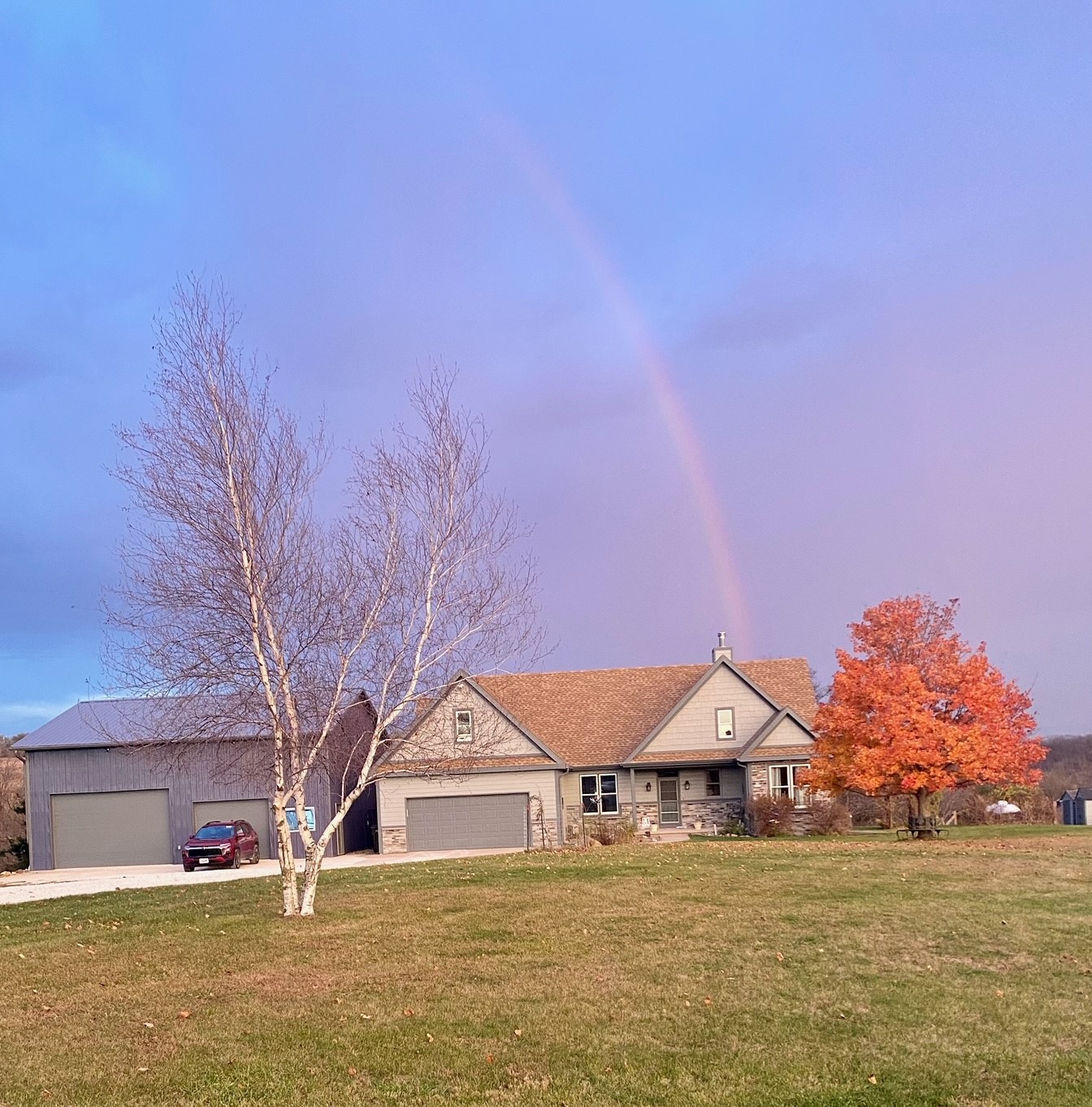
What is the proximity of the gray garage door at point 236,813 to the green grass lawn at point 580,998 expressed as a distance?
21437 millimetres

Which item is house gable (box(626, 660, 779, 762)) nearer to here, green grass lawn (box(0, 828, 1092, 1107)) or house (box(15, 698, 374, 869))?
house (box(15, 698, 374, 869))

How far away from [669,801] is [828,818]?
6.41m

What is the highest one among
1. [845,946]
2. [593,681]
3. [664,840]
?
[593,681]

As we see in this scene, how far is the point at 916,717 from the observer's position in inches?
1036

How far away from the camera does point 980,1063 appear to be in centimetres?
714

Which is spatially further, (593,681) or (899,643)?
(593,681)

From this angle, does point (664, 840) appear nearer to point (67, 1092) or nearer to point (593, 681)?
point (593, 681)

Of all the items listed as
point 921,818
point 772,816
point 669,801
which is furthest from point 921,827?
point 669,801

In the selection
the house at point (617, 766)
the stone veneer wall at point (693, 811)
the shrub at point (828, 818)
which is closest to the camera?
the shrub at point (828, 818)

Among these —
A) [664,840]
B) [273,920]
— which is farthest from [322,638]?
[664,840]

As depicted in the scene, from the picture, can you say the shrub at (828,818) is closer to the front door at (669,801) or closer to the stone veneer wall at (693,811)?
the stone veneer wall at (693,811)

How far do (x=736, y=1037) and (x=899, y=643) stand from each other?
70.2 feet

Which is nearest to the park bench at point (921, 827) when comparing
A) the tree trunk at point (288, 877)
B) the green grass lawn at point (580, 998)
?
the green grass lawn at point (580, 998)

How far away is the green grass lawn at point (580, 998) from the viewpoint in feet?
22.9
